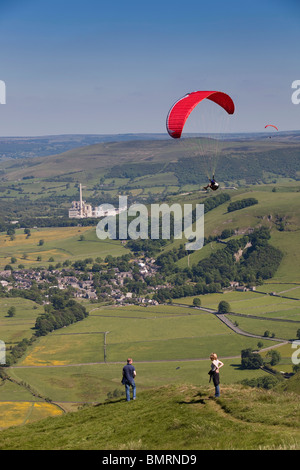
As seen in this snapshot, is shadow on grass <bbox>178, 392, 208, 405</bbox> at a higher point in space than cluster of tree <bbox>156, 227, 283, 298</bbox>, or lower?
higher

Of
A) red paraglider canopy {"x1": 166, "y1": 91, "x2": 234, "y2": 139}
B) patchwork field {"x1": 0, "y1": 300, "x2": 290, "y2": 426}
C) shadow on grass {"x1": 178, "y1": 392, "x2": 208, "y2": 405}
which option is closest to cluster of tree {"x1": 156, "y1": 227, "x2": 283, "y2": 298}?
patchwork field {"x1": 0, "y1": 300, "x2": 290, "y2": 426}

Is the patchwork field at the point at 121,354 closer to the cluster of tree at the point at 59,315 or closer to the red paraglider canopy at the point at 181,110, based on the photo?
the cluster of tree at the point at 59,315

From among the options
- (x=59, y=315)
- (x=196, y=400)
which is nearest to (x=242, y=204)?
(x=59, y=315)

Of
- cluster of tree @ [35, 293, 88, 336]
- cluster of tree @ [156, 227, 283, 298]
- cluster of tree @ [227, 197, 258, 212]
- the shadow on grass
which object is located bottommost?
cluster of tree @ [35, 293, 88, 336]

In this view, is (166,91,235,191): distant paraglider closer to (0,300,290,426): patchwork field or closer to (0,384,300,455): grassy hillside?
(0,384,300,455): grassy hillside
